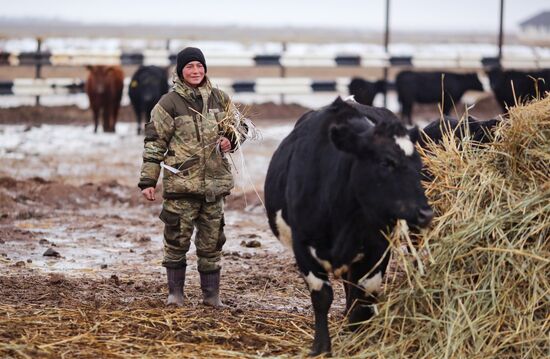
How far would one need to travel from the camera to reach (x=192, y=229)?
7.30 m

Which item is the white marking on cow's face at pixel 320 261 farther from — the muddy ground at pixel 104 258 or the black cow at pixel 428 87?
the black cow at pixel 428 87

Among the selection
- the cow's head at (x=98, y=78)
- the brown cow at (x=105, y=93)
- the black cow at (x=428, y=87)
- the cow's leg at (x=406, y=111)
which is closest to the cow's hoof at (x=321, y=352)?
the brown cow at (x=105, y=93)

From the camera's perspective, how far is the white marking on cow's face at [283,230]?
6375 millimetres

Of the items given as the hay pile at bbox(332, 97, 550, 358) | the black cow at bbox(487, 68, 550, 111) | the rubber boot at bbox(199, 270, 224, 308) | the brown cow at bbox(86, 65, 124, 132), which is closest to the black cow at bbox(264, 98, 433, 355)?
the hay pile at bbox(332, 97, 550, 358)

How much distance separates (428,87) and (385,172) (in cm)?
→ 1800

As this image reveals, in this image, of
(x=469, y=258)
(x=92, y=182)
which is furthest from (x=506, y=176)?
(x=92, y=182)

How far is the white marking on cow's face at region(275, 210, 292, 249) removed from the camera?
6.38 meters

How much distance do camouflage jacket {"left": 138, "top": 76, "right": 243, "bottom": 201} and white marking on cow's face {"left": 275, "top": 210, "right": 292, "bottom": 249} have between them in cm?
81

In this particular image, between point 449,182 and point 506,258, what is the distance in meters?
0.98

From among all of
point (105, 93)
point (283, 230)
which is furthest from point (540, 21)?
point (283, 230)

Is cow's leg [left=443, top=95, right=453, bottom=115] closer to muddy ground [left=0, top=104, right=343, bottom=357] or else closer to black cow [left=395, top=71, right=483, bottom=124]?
black cow [left=395, top=71, right=483, bottom=124]

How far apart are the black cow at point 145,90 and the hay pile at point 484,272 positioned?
44.8ft

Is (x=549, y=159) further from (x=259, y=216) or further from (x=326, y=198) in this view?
(x=259, y=216)

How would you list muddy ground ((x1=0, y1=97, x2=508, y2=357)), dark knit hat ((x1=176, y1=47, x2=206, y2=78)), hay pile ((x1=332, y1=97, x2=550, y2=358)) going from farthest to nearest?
1. dark knit hat ((x1=176, y1=47, x2=206, y2=78))
2. muddy ground ((x1=0, y1=97, x2=508, y2=357))
3. hay pile ((x1=332, y1=97, x2=550, y2=358))
